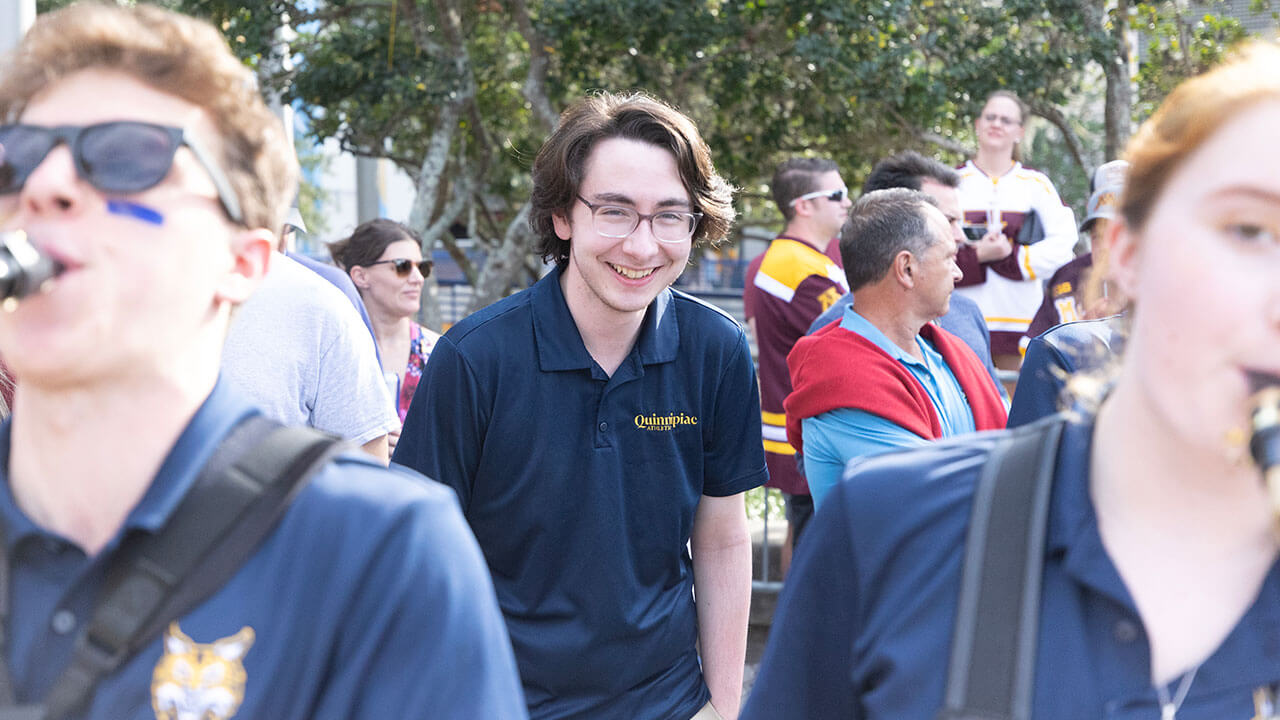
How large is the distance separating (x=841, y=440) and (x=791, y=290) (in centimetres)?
225

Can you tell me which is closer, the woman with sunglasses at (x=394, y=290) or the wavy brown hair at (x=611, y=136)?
the wavy brown hair at (x=611, y=136)

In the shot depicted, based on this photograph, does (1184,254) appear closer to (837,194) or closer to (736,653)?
(736,653)

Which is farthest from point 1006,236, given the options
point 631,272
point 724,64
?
point 724,64

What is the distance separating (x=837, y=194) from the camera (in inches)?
245

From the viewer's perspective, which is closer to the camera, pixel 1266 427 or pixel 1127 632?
pixel 1266 427

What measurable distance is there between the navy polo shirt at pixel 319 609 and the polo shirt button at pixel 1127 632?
71 cm

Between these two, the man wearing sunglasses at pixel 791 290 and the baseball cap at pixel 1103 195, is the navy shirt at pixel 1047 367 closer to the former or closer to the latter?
the baseball cap at pixel 1103 195

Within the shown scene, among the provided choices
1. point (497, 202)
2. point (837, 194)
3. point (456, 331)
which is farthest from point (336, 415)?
point (497, 202)

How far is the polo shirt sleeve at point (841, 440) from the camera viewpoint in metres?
3.64

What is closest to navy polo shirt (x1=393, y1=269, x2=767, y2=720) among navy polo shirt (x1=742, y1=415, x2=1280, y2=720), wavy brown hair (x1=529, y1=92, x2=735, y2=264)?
wavy brown hair (x1=529, y1=92, x2=735, y2=264)

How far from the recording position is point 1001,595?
1.46 meters

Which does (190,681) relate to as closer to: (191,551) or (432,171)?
(191,551)

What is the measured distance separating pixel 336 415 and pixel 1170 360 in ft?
8.37

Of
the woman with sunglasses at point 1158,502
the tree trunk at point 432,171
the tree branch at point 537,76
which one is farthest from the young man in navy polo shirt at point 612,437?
the tree trunk at point 432,171
